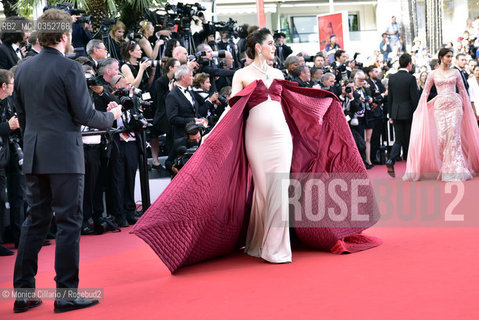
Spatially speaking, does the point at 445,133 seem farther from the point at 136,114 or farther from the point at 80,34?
the point at 80,34

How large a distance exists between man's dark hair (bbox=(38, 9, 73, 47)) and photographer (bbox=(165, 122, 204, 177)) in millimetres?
3285

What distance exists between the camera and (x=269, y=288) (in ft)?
13.3

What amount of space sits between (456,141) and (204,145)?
5119 mm

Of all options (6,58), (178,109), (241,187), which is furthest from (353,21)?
(241,187)

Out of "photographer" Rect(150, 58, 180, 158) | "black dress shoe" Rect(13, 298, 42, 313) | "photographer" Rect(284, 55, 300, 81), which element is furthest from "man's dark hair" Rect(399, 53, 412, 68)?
"black dress shoe" Rect(13, 298, 42, 313)

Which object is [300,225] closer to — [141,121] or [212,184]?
[212,184]

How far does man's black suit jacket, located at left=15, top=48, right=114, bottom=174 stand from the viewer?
3.76m

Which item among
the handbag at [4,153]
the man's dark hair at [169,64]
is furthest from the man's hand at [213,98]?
the handbag at [4,153]

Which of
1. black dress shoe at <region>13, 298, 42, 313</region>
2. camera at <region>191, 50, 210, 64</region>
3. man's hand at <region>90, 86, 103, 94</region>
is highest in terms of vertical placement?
camera at <region>191, 50, 210, 64</region>

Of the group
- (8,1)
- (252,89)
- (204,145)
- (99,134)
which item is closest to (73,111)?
(204,145)

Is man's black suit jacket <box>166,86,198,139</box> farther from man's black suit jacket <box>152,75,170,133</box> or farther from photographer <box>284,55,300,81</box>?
photographer <box>284,55,300,81</box>

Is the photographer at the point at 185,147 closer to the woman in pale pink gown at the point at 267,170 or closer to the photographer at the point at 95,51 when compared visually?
the photographer at the point at 95,51

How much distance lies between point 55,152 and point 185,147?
3.43m

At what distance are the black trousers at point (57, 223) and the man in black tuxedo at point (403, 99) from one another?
284 inches
